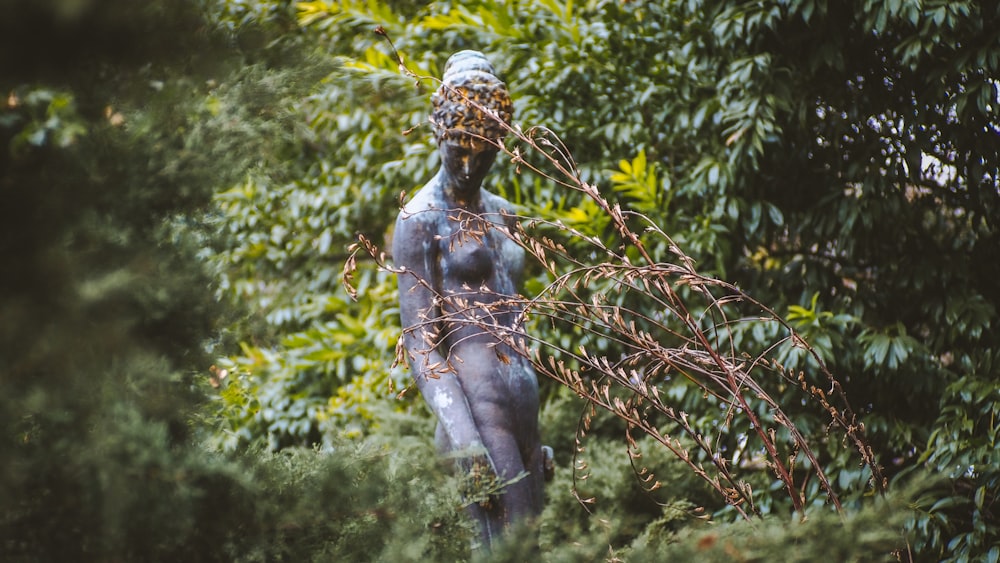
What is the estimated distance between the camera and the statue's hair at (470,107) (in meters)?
2.58

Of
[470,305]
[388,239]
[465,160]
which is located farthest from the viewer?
[388,239]

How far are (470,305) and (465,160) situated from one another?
0.45m

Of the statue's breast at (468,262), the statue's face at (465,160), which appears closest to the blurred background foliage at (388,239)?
the statue's face at (465,160)

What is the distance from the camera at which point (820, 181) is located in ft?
14.9

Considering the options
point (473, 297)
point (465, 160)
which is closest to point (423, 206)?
point (465, 160)

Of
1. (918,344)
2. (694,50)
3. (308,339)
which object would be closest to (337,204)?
(308,339)

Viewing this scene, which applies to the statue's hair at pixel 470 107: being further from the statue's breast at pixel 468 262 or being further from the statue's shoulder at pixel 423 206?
the statue's breast at pixel 468 262

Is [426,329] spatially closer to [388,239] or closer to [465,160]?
[465,160]

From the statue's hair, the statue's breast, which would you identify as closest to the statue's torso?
the statue's breast

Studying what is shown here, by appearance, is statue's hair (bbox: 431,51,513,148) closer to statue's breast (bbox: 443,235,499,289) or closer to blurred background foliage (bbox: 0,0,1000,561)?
blurred background foliage (bbox: 0,0,1000,561)

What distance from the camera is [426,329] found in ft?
8.57

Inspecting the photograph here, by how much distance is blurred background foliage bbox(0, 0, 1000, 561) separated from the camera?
3.89ft

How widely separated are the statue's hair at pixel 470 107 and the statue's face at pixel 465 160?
1 centimetres

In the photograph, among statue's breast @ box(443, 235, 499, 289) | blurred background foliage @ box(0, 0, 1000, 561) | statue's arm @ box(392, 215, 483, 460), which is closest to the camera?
blurred background foliage @ box(0, 0, 1000, 561)
